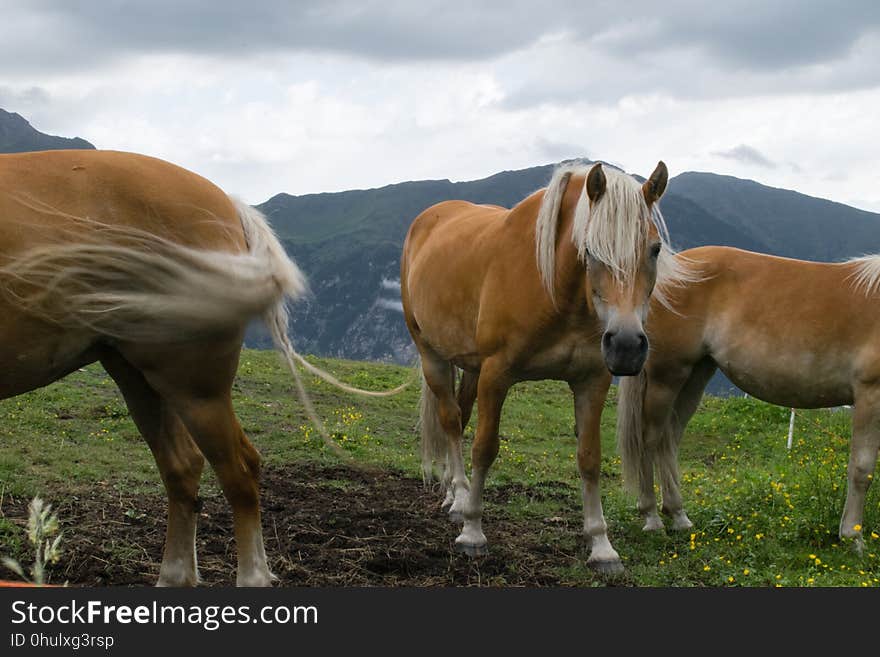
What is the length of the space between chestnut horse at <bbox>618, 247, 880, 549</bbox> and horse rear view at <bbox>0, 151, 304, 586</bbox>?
3.73 metres

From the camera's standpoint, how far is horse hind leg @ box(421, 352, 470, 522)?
23.0ft

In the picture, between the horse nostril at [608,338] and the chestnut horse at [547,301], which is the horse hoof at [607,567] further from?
the horse nostril at [608,338]

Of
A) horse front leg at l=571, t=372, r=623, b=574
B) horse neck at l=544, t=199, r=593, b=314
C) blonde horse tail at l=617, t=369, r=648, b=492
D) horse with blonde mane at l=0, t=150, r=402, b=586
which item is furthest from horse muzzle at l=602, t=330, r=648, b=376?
blonde horse tail at l=617, t=369, r=648, b=492

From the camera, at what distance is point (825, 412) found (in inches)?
504

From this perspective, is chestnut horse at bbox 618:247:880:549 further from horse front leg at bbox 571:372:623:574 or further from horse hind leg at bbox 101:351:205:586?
horse hind leg at bbox 101:351:205:586

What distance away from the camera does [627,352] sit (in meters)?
4.51

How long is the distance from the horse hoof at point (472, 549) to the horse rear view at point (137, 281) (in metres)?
2.20

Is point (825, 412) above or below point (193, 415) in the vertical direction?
below

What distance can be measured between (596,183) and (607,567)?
2.47 m

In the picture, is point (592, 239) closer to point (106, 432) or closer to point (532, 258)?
point (532, 258)

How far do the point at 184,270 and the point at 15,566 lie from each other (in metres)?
1.63

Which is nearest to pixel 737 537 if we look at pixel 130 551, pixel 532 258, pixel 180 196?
pixel 532 258

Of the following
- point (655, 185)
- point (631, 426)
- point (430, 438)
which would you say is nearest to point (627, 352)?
point (655, 185)

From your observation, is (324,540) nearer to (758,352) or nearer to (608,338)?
(608,338)
